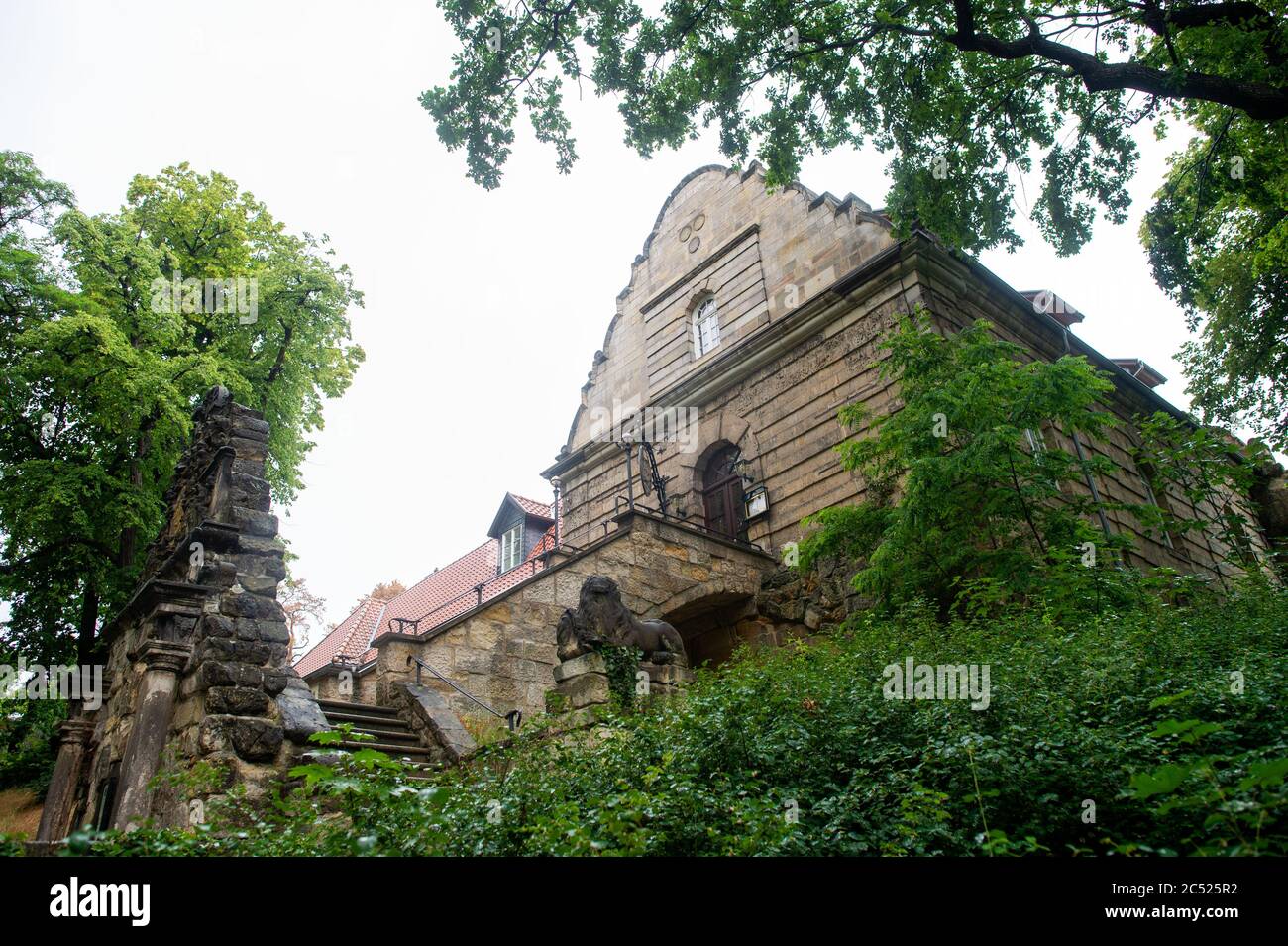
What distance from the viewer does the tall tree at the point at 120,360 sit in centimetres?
1259

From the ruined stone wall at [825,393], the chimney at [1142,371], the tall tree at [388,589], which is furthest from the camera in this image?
the tall tree at [388,589]

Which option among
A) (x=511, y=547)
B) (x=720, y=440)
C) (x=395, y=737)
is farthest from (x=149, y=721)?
(x=511, y=547)

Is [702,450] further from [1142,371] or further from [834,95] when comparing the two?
[1142,371]

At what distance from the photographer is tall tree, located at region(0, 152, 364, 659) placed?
41.3ft

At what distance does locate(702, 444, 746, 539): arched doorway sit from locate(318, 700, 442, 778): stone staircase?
798cm

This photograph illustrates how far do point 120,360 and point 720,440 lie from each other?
1049cm

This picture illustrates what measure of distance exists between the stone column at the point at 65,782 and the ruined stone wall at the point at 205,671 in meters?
0.01

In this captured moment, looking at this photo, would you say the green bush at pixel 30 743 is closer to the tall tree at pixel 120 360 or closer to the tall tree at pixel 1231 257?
the tall tree at pixel 120 360

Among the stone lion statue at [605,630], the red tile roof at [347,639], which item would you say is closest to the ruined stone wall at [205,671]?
the stone lion statue at [605,630]

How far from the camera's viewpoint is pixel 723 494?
54.1 feet

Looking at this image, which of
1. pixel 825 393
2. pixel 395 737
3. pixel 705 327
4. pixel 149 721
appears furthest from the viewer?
pixel 705 327

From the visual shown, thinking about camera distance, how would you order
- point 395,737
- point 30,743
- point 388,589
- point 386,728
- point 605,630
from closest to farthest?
1. point 605,630
2. point 395,737
3. point 386,728
4. point 30,743
5. point 388,589
